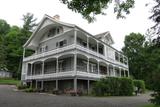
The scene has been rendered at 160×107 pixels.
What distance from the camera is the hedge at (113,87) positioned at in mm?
21469

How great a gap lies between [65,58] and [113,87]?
8.17 m

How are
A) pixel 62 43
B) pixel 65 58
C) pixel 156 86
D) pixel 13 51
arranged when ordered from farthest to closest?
pixel 13 51
pixel 62 43
pixel 65 58
pixel 156 86

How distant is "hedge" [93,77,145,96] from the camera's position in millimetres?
21469

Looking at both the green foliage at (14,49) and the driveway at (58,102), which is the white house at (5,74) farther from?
the driveway at (58,102)

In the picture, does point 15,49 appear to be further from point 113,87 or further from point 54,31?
point 113,87

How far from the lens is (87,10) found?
927 centimetres

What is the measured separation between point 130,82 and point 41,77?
496 inches

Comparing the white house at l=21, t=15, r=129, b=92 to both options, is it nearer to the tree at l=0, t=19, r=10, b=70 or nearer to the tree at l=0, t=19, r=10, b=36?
the tree at l=0, t=19, r=10, b=70

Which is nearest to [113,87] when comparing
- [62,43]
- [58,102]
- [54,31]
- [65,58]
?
[65,58]

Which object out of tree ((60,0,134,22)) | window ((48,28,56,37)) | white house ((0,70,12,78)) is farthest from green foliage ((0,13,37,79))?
tree ((60,0,134,22))

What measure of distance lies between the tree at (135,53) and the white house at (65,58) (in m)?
17.0

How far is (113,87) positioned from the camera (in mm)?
22406

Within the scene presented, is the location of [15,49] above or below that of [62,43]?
above

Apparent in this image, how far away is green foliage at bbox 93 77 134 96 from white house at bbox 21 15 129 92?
96.5 inches
